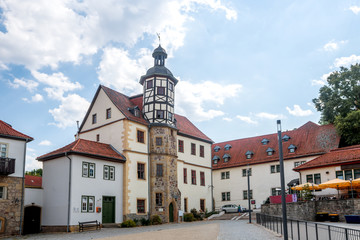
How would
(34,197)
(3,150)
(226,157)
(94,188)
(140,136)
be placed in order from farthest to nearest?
A: (226,157), (140,136), (94,188), (34,197), (3,150)

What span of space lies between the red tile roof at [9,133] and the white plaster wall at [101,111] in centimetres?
985

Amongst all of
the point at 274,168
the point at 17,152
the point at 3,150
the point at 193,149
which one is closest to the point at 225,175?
the point at 274,168

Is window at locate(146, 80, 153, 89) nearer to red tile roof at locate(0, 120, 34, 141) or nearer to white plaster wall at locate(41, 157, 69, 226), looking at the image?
white plaster wall at locate(41, 157, 69, 226)

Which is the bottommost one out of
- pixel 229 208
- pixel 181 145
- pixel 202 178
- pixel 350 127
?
pixel 229 208

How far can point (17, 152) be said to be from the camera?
27.7 m

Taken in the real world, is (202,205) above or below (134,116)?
below

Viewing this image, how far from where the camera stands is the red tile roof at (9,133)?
27094 mm

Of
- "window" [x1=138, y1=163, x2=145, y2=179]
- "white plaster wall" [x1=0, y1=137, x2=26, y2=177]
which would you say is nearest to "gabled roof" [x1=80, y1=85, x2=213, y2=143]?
"window" [x1=138, y1=163, x2=145, y2=179]

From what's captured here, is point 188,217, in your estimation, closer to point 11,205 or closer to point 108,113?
point 108,113

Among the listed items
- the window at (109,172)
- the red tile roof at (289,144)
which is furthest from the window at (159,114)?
the red tile roof at (289,144)

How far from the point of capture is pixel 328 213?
3219 cm

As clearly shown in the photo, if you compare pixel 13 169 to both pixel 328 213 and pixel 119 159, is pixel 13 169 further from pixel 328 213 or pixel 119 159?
pixel 328 213

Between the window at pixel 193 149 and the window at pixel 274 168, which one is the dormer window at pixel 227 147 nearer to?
the window at pixel 274 168

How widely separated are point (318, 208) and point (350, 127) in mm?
15324
